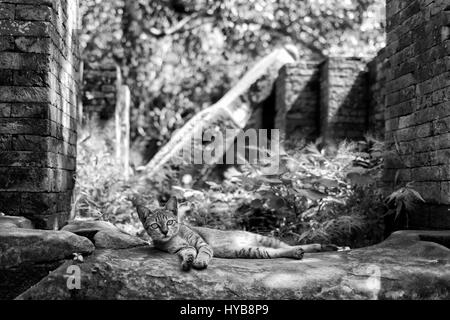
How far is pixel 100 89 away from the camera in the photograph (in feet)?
30.7

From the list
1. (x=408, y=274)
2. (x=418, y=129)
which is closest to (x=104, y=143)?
(x=418, y=129)

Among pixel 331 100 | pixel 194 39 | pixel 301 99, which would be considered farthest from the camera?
pixel 194 39

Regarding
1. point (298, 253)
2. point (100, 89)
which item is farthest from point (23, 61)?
point (100, 89)

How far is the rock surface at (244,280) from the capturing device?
11.0 feet

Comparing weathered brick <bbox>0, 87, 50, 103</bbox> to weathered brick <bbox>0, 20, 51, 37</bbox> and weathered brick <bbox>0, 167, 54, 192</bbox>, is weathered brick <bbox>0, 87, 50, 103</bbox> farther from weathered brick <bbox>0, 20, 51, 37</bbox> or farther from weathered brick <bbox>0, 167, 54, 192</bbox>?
weathered brick <bbox>0, 167, 54, 192</bbox>

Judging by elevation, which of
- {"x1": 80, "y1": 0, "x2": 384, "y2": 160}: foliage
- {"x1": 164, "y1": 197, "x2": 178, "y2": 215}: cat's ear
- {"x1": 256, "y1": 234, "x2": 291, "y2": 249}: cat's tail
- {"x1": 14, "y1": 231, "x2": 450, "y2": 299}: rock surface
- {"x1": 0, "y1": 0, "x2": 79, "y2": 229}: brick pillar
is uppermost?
{"x1": 80, "y1": 0, "x2": 384, "y2": 160}: foliage

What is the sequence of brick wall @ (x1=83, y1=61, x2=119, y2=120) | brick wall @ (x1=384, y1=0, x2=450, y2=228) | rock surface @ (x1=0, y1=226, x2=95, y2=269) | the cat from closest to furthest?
rock surface @ (x1=0, y1=226, x2=95, y2=269)
the cat
brick wall @ (x1=384, y1=0, x2=450, y2=228)
brick wall @ (x1=83, y1=61, x2=119, y2=120)

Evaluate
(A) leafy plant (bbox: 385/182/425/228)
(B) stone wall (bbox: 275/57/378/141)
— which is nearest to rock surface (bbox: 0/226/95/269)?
(A) leafy plant (bbox: 385/182/425/228)

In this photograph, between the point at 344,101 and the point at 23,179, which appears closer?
the point at 23,179

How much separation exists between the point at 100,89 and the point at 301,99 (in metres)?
3.80

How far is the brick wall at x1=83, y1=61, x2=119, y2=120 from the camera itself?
30.3 ft

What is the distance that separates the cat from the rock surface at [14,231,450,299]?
0.10 meters

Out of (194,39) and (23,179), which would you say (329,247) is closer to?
(23,179)
